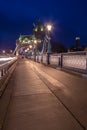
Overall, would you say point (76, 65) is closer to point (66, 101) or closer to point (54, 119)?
point (66, 101)

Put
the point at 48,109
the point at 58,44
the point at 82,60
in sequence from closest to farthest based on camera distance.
Result: the point at 48,109, the point at 82,60, the point at 58,44

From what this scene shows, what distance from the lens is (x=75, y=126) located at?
5648 mm

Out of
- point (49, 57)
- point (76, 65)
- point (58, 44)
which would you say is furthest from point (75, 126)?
point (58, 44)

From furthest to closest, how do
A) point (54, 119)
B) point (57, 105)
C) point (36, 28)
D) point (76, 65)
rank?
1. point (36, 28)
2. point (76, 65)
3. point (57, 105)
4. point (54, 119)

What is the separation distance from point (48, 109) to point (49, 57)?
30800mm

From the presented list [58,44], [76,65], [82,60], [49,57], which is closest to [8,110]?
[82,60]

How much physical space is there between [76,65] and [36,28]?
7074 inches

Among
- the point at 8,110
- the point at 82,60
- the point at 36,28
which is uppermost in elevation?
the point at 36,28

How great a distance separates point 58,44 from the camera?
128125 mm

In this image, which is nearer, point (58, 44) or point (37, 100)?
point (37, 100)

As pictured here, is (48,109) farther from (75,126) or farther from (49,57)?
(49,57)

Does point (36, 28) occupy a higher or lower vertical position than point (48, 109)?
higher

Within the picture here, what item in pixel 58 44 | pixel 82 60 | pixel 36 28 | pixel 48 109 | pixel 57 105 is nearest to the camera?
pixel 48 109

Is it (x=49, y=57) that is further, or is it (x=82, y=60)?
(x=49, y=57)
